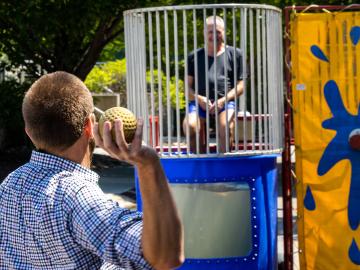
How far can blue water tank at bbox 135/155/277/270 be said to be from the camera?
5.22 metres

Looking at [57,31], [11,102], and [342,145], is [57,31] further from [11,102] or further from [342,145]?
[342,145]

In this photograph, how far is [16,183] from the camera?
94.2 inches

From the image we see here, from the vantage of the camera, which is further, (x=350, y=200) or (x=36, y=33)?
(x=36, y=33)

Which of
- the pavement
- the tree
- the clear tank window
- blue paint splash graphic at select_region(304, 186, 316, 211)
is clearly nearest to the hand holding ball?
blue paint splash graphic at select_region(304, 186, 316, 211)

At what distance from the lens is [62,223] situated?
224 centimetres

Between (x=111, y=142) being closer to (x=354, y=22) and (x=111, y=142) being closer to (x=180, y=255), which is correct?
(x=180, y=255)

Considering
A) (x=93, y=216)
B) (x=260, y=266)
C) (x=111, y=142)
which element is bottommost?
(x=260, y=266)

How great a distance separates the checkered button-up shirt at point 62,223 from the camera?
214 centimetres

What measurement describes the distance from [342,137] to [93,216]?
3.68m

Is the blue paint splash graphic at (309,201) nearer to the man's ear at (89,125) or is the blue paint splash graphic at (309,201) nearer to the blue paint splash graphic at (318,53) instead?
the blue paint splash graphic at (318,53)

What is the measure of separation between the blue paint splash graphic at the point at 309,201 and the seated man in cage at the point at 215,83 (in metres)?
0.69

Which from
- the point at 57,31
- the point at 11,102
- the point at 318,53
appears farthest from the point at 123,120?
the point at 11,102

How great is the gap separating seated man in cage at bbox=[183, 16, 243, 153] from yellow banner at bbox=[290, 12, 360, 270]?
0.47m

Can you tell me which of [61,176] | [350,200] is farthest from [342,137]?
[61,176]
